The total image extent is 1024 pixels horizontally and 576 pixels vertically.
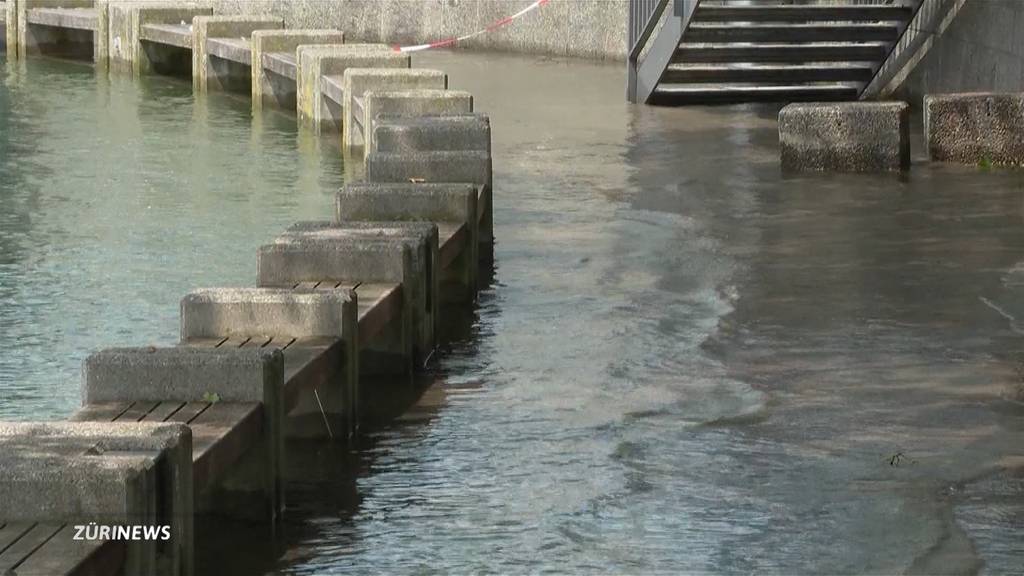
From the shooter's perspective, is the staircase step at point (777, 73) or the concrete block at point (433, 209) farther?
the staircase step at point (777, 73)

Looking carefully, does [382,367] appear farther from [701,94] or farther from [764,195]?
[701,94]

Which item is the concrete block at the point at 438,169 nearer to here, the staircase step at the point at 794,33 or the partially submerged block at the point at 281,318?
the partially submerged block at the point at 281,318

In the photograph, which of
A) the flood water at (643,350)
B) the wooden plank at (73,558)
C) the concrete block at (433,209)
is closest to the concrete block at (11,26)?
the flood water at (643,350)

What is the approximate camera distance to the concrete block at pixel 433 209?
9836 millimetres

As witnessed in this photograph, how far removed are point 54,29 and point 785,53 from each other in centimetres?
1197

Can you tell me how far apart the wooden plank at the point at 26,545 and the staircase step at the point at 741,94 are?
14070 mm

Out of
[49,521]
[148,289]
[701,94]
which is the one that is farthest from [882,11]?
[49,521]

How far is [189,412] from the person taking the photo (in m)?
6.28

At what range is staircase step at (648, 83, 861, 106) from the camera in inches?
733

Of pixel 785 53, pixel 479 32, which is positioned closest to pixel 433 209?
pixel 785 53

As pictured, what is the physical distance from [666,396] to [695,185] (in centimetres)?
583

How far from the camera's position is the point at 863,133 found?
553 inches

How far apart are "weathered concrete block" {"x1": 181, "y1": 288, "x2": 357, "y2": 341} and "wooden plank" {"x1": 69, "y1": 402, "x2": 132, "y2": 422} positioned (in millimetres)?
982

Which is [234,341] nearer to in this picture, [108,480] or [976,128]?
[108,480]
